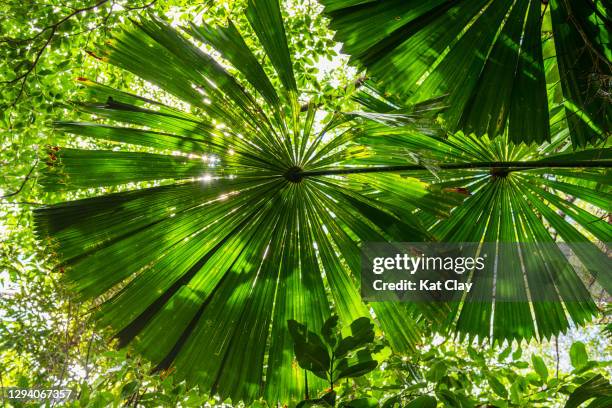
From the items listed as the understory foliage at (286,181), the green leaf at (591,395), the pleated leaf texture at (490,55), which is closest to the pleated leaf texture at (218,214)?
the understory foliage at (286,181)

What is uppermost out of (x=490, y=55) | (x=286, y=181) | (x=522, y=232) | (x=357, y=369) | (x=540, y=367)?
(x=490, y=55)

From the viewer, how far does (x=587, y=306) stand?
2.14 metres

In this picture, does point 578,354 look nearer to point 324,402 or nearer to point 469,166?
point 469,166

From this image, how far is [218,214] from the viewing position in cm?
186

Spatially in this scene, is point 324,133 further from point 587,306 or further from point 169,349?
point 587,306

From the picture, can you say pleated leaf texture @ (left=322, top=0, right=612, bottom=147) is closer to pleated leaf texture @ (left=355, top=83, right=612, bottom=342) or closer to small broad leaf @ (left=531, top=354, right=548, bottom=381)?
pleated leaf texture @ (left=355, top=83, right=612, bottom=342)

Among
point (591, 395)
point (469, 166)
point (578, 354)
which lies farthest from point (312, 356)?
point (578, 354)

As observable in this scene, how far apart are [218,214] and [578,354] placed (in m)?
1.58

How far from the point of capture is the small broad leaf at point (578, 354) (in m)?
1.69

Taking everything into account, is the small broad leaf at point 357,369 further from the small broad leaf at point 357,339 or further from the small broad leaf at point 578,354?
the small broad leaf at point 578,354

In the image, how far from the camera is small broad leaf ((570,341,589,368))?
66.7 inches

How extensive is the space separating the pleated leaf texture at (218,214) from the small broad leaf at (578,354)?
68 cm

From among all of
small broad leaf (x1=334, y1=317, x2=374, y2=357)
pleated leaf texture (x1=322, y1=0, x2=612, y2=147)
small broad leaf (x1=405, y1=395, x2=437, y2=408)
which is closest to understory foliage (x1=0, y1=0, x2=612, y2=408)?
pleated leaf texture (x1=322, y1=0, x2=612, y2=147)

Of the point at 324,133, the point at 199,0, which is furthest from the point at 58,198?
the point at 324,133
